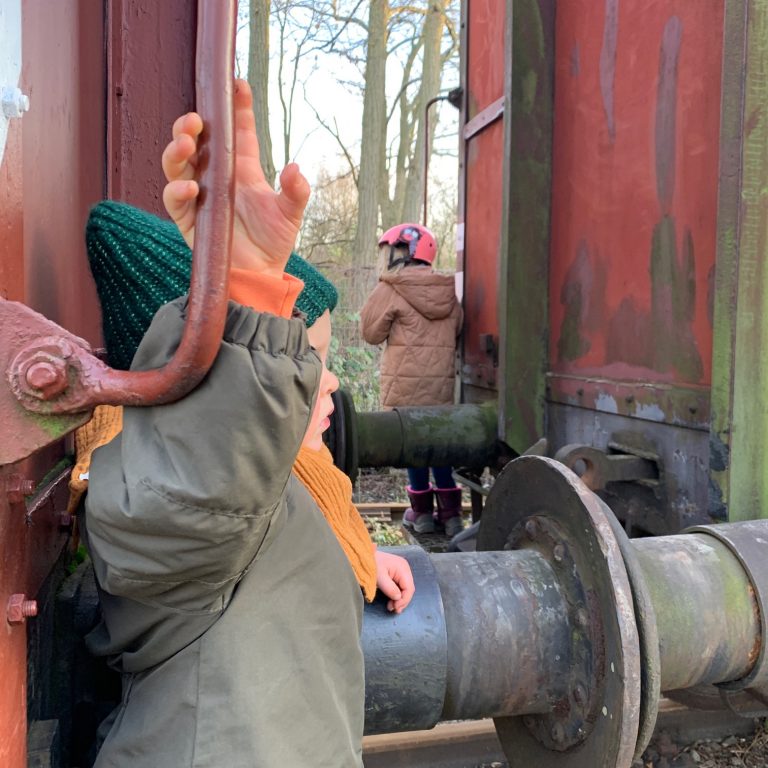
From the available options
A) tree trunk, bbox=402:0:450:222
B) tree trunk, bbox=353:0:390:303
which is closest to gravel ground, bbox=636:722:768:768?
tree trunk, bbox=353:0:390:303

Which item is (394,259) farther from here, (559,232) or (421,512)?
(559,232)

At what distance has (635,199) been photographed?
264 cm

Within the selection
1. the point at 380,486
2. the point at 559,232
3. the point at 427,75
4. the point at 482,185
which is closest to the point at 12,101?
the point at 559,232

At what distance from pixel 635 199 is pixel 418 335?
2044 millimetres

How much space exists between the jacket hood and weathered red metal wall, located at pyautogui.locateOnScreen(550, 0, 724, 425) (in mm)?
1248

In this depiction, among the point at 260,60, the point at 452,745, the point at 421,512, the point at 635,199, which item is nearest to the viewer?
the point at 452,745

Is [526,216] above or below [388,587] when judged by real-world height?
above

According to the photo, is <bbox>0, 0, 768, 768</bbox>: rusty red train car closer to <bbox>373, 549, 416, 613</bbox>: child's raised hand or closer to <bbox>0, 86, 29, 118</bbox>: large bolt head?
<bbox>0, 86, 29, 118</bbox>: large bolt head

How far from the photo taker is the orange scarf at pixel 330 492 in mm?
1128

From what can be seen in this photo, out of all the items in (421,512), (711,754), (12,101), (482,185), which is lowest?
(711,754)

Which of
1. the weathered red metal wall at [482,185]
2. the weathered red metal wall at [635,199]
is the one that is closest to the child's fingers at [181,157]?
the weathered red metal wall at [635,199]

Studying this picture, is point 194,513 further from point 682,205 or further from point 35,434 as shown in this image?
point 682,205

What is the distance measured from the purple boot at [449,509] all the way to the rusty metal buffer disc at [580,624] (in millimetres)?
3362

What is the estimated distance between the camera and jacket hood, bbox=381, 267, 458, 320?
4469mm
